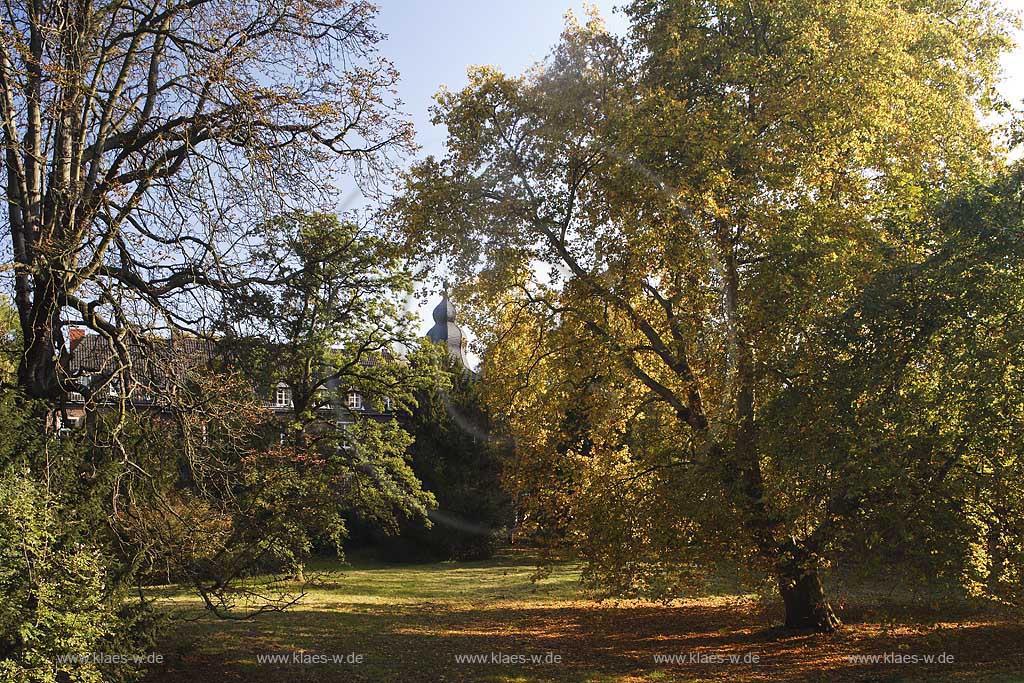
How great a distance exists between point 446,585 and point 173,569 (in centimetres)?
1581

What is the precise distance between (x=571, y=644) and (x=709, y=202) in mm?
8038

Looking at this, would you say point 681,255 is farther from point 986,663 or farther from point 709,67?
point 986,663

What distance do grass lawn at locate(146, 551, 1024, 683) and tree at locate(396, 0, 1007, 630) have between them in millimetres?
1279

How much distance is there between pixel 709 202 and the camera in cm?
1137

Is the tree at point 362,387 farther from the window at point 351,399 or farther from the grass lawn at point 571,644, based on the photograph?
the grass lawn at point 571,644

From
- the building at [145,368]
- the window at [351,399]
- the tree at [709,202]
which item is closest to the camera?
the building at [145,368]

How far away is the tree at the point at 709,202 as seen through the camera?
36.7 ft

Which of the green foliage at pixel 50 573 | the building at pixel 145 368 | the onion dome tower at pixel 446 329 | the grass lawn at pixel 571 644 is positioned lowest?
the grass lawn at pixel 571 644

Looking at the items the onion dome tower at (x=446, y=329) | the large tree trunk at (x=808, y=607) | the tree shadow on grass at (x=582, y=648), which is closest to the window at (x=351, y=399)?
the tree shadow on grass at (x=582, y=648)

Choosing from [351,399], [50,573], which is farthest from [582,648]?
[351,399]

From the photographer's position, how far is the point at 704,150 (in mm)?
11812

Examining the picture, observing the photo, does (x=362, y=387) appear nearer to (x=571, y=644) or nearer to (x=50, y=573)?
(x=571, y=644)

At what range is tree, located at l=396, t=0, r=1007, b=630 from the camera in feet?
36.7

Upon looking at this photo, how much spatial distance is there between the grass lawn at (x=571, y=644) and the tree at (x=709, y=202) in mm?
1279
